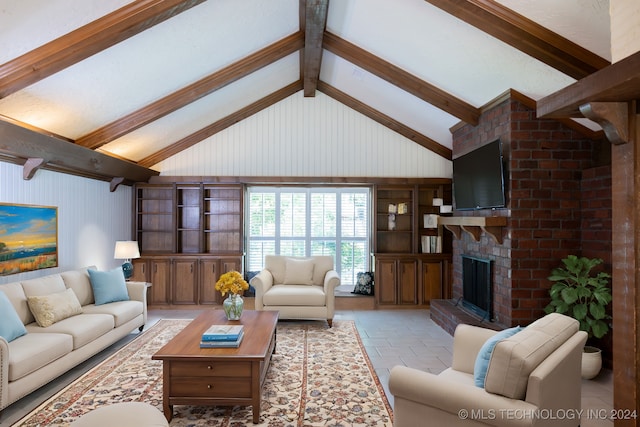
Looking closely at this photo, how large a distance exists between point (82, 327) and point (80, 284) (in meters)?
1.00

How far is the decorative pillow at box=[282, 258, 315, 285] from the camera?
5742 mm

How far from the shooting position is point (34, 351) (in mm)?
2973

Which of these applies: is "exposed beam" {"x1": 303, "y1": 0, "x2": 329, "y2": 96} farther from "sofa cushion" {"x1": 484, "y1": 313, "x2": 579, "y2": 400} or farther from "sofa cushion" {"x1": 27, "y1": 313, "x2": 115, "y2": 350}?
"sofa cushion" {"x1": 27, "y1": 313, "x2": 115, "y2": 350}

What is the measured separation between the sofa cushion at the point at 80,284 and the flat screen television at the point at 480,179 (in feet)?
16.1

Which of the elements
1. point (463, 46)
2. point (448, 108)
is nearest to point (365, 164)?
point (448, 108)

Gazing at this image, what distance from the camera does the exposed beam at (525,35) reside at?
3.15 metres

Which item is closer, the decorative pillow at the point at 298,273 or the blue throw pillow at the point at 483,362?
the blue throw pillow at the point at 483,362

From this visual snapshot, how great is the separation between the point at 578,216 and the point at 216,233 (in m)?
5.36

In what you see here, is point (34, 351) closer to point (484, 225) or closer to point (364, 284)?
point (484, 225)

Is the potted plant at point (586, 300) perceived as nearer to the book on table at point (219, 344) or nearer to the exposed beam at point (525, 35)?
the exposed beam at point (525, 35)

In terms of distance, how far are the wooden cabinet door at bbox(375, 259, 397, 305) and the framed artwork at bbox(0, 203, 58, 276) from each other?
180 inches

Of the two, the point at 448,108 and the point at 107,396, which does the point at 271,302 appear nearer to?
the point at 107,396

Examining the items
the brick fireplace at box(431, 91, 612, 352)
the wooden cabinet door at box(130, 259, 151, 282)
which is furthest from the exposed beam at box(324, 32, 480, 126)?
the wooden cabinet door at box(130, 259, 151, 282)

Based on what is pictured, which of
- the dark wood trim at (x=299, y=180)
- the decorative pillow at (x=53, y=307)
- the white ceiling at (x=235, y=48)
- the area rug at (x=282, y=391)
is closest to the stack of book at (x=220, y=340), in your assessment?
the area rug at (x=282, y=391)
